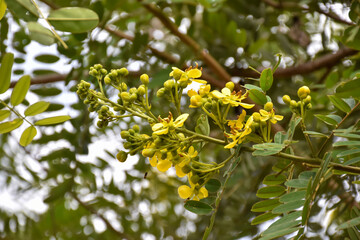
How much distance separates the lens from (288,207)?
0.79 meters

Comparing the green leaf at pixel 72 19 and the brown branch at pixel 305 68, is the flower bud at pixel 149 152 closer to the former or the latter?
the green leaf at pixel 72 19

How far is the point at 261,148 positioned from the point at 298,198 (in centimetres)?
15

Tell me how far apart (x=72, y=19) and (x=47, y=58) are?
2.41 ft

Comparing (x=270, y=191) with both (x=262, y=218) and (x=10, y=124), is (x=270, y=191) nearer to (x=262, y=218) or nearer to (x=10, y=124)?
(x=262, y=218)

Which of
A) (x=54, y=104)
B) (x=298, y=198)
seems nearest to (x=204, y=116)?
(x=298, y=198)

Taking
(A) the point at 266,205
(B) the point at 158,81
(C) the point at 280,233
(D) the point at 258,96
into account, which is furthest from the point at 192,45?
(C) the point at 280,233

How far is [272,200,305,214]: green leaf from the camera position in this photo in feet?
2.57

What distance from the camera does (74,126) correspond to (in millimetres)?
1534

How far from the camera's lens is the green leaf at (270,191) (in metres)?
0.88

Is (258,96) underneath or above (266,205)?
above

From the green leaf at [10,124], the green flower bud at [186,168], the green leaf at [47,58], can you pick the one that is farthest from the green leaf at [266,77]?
the green leaf at [47,58]

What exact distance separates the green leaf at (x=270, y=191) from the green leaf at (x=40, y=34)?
1.90 feet

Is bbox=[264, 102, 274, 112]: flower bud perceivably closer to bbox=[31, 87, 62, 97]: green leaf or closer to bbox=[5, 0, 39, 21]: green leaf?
bbox=[5, 0, 39, 21]: green leaf

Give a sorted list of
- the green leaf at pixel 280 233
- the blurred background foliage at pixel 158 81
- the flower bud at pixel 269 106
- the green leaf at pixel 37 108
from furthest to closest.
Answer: the blurred background foliage at pixel 158 81, the green leaf at pixel 37 108, the flower bud at pixel 269 106, the green leaf at pixel 280 233
